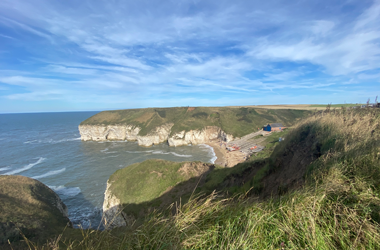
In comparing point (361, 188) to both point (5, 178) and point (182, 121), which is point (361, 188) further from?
point (182, 121)

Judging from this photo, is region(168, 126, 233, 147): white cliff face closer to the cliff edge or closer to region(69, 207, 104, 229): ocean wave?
the cliff edge

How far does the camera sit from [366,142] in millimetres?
6047

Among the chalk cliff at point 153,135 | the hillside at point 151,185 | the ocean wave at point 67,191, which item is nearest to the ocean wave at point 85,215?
the hillside at point 151,185

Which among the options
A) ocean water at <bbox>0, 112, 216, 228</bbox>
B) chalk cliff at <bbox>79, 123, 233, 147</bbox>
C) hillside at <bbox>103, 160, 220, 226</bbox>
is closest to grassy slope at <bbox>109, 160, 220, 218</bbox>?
hillside at <bbox>103, 160, 220, 226</bbox>

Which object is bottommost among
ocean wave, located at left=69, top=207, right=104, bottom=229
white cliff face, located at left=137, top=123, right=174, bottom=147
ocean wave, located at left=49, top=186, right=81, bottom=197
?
ocean wave, located at left=69, top=207, right=104, bottom=229

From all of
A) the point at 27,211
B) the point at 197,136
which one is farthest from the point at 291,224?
the point at 197,136

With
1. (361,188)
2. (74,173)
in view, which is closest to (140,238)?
(361,188)

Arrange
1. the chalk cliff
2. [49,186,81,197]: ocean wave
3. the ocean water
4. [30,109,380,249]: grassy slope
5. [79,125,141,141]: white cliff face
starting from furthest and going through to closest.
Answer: [79,125,141,141]: white cliff face → the chalk cliff → [49,186,81,197]: ocean wave → the ocean water → [30,109,380,249]: grassy slope

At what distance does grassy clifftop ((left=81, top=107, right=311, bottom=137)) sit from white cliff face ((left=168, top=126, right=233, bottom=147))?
312 cm

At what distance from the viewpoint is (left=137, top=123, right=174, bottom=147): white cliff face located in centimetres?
8538

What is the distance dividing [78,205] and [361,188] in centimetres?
4062

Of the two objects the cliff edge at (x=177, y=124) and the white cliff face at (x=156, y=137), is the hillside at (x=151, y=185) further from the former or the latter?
the white cliff face at (x=156, y=137)

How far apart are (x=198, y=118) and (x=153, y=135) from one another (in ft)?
100

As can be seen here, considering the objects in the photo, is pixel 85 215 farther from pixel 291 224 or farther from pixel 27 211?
pixel 291 224
